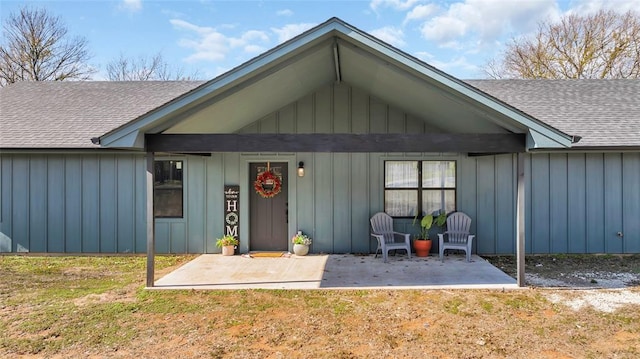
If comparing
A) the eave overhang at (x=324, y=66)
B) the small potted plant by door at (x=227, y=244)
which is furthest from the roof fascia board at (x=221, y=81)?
the small potted plant by door at (x=227, y=244)

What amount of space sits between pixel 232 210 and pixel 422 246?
3.80m

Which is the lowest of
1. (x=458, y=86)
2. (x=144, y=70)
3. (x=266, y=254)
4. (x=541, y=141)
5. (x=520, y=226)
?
(x=266, y=254)

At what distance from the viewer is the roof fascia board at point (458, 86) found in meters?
4.87

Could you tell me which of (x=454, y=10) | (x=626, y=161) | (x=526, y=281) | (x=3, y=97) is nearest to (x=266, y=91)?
(x=526, y=281)

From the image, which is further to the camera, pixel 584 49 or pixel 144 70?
pixel 144 70

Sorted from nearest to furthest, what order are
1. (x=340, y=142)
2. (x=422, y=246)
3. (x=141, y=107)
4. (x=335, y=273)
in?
(x=340, y=142) < (x=335, y=273) < (x=422, y=246) < (x=141, y=107)

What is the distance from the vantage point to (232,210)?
25.5 feet

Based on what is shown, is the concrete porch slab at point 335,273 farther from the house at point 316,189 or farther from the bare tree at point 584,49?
the bare tree at point 584,49

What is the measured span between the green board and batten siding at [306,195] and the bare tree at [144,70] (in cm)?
1907

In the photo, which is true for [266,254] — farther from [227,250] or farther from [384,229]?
[384,229]

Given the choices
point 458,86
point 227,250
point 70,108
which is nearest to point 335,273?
point 227,250

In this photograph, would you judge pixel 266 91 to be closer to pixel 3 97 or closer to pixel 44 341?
pixel 44 341

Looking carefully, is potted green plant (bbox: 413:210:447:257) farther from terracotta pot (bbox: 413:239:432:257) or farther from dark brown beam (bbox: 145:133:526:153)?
dark brown beam (bbox: 145:133:526:153)

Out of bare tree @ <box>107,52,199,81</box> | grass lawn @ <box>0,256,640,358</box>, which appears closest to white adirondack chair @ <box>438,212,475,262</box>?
grass lawn @ <box>0,256,640,358</box>
